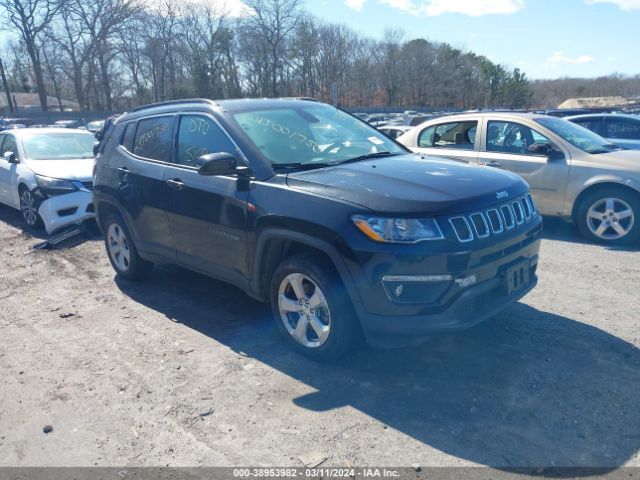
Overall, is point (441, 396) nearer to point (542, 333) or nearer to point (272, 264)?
point (542, 333)

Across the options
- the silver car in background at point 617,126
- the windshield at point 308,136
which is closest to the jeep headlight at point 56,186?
the windshield at point 308,136

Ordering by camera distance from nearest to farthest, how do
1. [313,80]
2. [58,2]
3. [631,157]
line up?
1. [631,157]
2. [58,2]
3. [313,80]

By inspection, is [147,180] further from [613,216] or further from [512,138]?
[613,216]

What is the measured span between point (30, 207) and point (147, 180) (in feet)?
15.2

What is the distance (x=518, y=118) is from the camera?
7.54 meters

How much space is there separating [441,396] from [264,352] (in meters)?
1.39

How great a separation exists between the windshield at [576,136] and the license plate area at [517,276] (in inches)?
161

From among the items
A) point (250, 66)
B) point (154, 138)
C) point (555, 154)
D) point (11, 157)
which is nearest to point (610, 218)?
point (555, 154)

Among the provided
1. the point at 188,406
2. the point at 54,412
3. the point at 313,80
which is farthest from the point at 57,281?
the point at 313,80

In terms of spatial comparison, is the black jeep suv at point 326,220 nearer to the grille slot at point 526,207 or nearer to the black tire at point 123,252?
the grille slot at point 526,207

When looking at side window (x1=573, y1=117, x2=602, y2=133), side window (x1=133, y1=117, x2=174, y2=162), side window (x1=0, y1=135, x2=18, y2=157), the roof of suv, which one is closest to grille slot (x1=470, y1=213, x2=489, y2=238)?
the roof of suv

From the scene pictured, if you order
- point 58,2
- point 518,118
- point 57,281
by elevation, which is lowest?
point 57,281

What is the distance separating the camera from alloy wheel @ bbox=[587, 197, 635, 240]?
6648mm

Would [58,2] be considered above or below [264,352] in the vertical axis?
above
